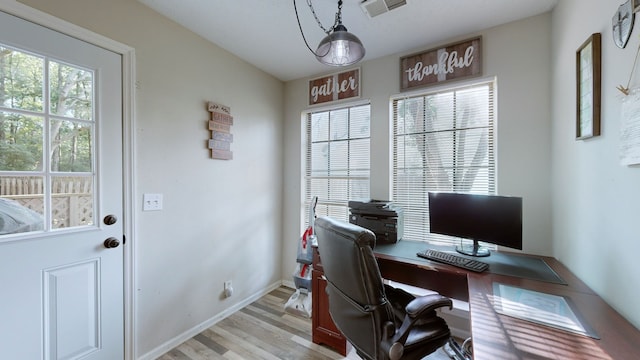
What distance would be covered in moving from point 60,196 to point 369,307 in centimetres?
181

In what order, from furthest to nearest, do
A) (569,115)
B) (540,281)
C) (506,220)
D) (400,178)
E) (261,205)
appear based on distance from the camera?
(261,205), (400,178), (506,220), (569,115), (540,281)

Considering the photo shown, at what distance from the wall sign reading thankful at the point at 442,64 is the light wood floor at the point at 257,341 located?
2.23m

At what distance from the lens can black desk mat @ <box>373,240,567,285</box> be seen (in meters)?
1.44

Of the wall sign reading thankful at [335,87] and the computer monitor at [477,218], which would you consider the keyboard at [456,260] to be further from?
the wall sign reading thankful at [335,87]

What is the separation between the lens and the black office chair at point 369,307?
1153 mm

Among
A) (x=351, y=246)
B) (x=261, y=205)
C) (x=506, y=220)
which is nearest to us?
(x=351, y=246)

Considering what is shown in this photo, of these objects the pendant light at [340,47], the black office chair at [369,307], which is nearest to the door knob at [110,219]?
the black office chair at [369,307]

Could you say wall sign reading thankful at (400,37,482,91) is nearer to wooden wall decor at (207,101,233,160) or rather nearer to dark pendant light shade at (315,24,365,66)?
dark pendant light shade at (315,24,365,66)

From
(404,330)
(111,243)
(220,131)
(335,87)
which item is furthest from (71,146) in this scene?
(335,87)

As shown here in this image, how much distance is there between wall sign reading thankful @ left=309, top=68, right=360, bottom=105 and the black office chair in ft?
5.82

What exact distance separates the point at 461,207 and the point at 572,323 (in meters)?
0.91

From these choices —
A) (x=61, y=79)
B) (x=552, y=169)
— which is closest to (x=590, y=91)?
(x=552, y=169)

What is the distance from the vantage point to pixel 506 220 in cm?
162

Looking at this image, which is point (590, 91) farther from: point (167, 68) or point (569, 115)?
point (167, 68)
